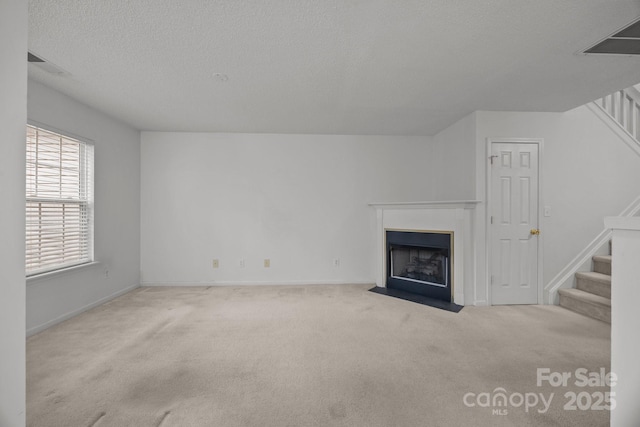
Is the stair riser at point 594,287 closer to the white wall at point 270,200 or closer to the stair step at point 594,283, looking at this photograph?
the stair step at point 594,283

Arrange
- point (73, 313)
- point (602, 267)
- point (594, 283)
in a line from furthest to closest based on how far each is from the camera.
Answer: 1. point (602, 267)
2. point (594, 283)
3. point (73, 313)

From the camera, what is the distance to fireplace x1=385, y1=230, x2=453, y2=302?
371 cm

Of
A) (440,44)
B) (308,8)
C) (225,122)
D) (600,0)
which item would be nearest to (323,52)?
(308,8)

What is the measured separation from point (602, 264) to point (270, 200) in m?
4.40

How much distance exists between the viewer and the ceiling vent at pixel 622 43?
193 centimetres

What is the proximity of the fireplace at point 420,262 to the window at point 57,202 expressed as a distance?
153 inches

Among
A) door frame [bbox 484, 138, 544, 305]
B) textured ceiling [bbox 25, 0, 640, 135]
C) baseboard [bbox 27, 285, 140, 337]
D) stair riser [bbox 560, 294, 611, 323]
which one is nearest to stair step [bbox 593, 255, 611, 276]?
stair riser [bbox 560, 294, 611, 323]

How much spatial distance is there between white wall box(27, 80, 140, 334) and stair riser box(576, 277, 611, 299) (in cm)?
577

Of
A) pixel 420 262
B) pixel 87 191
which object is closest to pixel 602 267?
pixel 420 262

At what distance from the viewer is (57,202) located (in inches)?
116

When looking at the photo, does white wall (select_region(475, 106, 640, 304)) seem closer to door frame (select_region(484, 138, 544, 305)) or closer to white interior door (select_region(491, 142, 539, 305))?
door frame (select_region(484, 138, 544, 305))

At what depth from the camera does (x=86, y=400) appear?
1715 mm

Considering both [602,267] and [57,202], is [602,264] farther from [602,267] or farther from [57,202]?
[57,202]

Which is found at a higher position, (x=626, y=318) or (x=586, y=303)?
(x=626, y=318)
